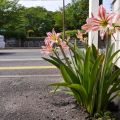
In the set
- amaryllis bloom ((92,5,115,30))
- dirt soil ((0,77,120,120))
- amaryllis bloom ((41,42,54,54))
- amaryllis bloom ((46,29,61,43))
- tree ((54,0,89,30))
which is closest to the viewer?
amaryllis bloom ((92,5,115,30))

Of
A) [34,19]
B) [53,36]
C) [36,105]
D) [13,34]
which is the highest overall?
[53,36]

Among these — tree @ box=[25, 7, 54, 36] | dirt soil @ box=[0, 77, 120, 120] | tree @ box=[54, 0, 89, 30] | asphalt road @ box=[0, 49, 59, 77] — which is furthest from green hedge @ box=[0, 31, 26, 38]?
dirt soil @ box=[0, 77, 120, 120]

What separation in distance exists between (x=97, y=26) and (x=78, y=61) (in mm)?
1327

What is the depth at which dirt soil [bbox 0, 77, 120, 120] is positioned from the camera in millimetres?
5105

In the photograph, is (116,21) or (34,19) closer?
(116,21)

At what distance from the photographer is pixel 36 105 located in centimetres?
567

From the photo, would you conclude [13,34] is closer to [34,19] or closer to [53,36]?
[34,19]

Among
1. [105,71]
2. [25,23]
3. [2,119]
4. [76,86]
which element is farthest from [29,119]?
[25,23]

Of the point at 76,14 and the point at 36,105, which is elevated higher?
the point at 76,14

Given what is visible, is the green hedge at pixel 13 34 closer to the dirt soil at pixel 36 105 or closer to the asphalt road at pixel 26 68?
the asphalt road at pixel 26 68

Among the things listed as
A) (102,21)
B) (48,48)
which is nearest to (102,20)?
(102,21)

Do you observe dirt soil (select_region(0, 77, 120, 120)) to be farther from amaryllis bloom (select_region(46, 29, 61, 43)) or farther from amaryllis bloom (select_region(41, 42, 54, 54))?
amaryllis bloom (select_region(46, 29, 61, 43))

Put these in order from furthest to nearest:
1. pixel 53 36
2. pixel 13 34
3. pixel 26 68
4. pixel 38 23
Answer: pixel 38 23 → pixel 13 34 → pixel 26 68 → pixel 53 36

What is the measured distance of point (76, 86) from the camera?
5.09 metres
